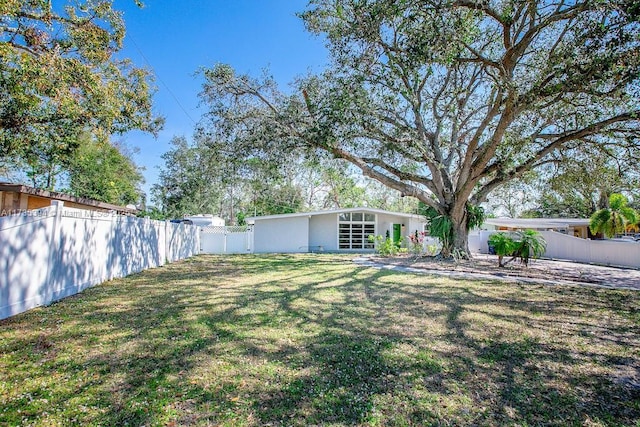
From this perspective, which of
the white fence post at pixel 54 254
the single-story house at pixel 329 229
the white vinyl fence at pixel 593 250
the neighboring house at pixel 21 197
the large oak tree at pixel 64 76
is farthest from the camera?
the single-story house at pixel 329 229

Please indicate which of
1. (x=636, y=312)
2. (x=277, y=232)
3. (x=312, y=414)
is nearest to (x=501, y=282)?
(x=636, y=312)

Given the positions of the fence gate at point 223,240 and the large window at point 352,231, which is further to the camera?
the large window at point 352,231

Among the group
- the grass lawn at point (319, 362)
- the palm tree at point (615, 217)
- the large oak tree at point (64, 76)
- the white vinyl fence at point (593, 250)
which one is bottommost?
the grass lawn at point (319, 362)

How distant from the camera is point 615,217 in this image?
62.6 ft

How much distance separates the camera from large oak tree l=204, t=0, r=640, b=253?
21.9 ft

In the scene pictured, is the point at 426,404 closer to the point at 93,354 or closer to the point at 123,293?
the point at 93,354

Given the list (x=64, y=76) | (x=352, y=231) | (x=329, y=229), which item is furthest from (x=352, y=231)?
(x=64, y=76)

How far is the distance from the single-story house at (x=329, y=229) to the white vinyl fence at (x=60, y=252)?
10973 mm

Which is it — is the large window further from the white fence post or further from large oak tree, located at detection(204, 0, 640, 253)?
the white fence post

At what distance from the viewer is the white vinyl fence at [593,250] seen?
12.9m

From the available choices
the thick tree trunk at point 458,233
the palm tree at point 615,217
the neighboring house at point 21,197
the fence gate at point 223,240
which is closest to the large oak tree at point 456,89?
the thick tree trunk at point 458,233

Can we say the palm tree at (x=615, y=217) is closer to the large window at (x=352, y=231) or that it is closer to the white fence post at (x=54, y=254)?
the large window at (x=352, y=231)

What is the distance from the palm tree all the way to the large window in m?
13.3

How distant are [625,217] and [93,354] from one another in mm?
25392
